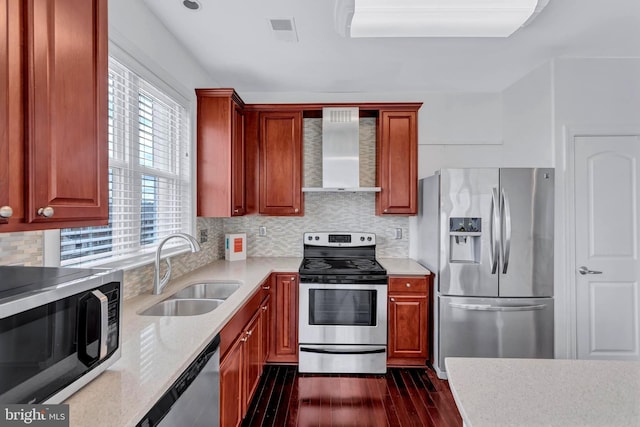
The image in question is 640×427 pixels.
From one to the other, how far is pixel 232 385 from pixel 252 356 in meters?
0.47

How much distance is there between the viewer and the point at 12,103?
31.8 inches

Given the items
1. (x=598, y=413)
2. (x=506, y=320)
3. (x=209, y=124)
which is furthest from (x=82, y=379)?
(x=506, y=320)

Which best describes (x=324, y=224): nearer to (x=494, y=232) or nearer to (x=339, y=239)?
(x=339, y=239)

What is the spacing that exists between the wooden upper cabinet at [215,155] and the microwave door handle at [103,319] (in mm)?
1748

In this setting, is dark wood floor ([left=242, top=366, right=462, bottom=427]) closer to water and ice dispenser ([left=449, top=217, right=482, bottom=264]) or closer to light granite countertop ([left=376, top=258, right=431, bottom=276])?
light granite countertop ([left=376, top=258, right=431, bottom=276])

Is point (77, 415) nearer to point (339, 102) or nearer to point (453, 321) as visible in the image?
point (453, 321)

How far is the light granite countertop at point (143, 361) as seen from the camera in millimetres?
847

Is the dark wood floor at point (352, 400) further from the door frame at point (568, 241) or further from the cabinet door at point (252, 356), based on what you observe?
the door frame at point (568, 241)

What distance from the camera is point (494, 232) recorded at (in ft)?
8.41

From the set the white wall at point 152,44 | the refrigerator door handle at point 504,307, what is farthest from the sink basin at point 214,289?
the refrigerator door handle at point 504,307

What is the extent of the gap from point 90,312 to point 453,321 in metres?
2.54

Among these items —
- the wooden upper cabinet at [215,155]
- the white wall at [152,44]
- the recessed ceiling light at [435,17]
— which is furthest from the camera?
the wooden upper cabinet at [215,155]

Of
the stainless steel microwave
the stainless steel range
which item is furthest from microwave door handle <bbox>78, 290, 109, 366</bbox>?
the stainless steel range

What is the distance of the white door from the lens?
2.60 meters
